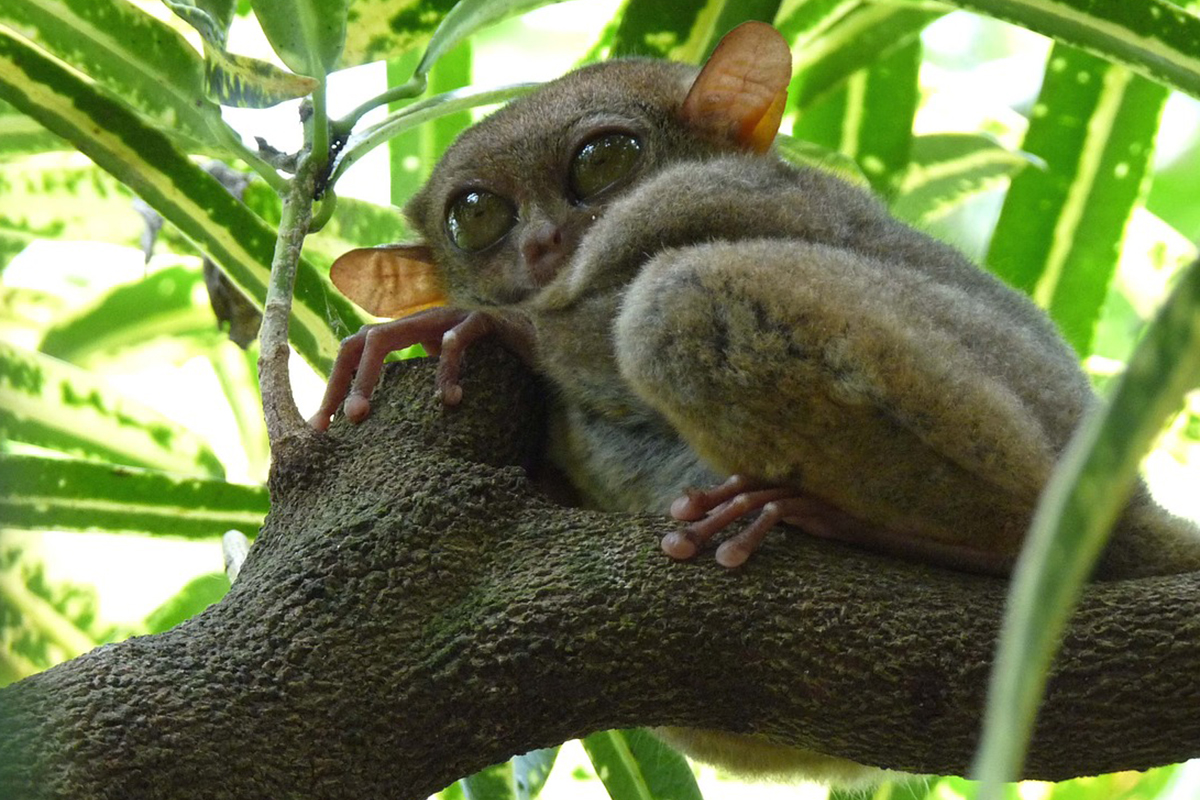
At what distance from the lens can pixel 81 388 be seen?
10.1 feet

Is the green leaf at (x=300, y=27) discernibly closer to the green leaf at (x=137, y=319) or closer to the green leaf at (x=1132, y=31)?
the green leaf at (x=1132, y=31)

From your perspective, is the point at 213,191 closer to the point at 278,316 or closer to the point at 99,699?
the point at 278,316

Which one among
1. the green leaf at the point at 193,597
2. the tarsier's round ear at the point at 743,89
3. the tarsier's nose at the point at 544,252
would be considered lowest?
the green leaf at the point at 193,597

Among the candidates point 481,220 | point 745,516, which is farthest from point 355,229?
point 745,516

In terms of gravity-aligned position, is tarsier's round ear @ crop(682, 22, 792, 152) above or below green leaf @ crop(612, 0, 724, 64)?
below

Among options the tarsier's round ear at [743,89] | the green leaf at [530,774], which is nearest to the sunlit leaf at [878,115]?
the tarsier's round ear at [743,89]

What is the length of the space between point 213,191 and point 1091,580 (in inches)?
70.0

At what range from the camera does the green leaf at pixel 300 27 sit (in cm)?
231

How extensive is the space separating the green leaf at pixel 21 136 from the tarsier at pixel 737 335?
2.82 ft

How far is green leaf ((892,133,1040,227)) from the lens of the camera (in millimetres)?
3377

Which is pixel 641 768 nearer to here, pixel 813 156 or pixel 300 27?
pixel 813 156

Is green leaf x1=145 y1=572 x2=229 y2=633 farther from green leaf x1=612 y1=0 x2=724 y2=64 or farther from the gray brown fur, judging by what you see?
green leaf x1=612 y1=0 x2=724 y2=64

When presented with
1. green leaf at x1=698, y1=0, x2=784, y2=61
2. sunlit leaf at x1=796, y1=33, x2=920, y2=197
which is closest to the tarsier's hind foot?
green leaf at x1=698, y1=0, x2=784, y2=61

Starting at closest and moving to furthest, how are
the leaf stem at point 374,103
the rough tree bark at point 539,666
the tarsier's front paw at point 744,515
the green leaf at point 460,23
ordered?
the rough tree bark at point 539,666, the tarsier's front paw at point 744,515, the leaf stem at point 374,103, the green leaf at point 460,23
